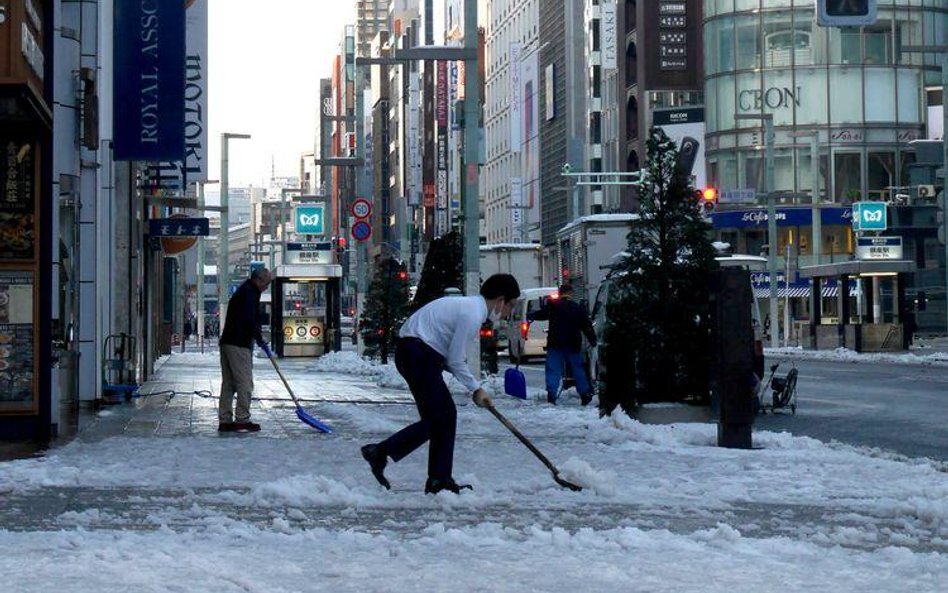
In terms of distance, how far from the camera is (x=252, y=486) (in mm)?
12672

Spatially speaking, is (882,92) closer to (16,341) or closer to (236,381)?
(236,381)

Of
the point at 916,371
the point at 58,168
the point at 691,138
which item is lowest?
the point at 916,371

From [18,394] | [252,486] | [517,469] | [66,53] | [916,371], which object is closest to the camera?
Answer: [252,486]

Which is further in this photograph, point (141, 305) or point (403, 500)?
point (141, 305)

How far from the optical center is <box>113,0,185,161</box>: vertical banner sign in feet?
84.2

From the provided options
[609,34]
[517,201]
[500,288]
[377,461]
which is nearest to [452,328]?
[500,288]

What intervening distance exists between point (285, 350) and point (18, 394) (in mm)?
39626

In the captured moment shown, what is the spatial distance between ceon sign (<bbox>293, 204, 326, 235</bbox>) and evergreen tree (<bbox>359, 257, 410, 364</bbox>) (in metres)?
36.0

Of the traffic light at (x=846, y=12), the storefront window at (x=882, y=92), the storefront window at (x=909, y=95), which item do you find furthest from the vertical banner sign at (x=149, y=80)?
the storefront window at (x=909, y=95)

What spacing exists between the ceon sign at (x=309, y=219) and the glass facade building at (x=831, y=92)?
845 inches

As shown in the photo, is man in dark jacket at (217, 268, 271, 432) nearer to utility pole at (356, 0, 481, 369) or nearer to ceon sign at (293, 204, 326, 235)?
utility pole at (356, 0, 481, 369)

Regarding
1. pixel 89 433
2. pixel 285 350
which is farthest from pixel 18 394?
pixel 285 350

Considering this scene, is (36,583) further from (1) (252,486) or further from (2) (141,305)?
(2) (141,305)

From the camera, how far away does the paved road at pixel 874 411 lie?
62.2ft
